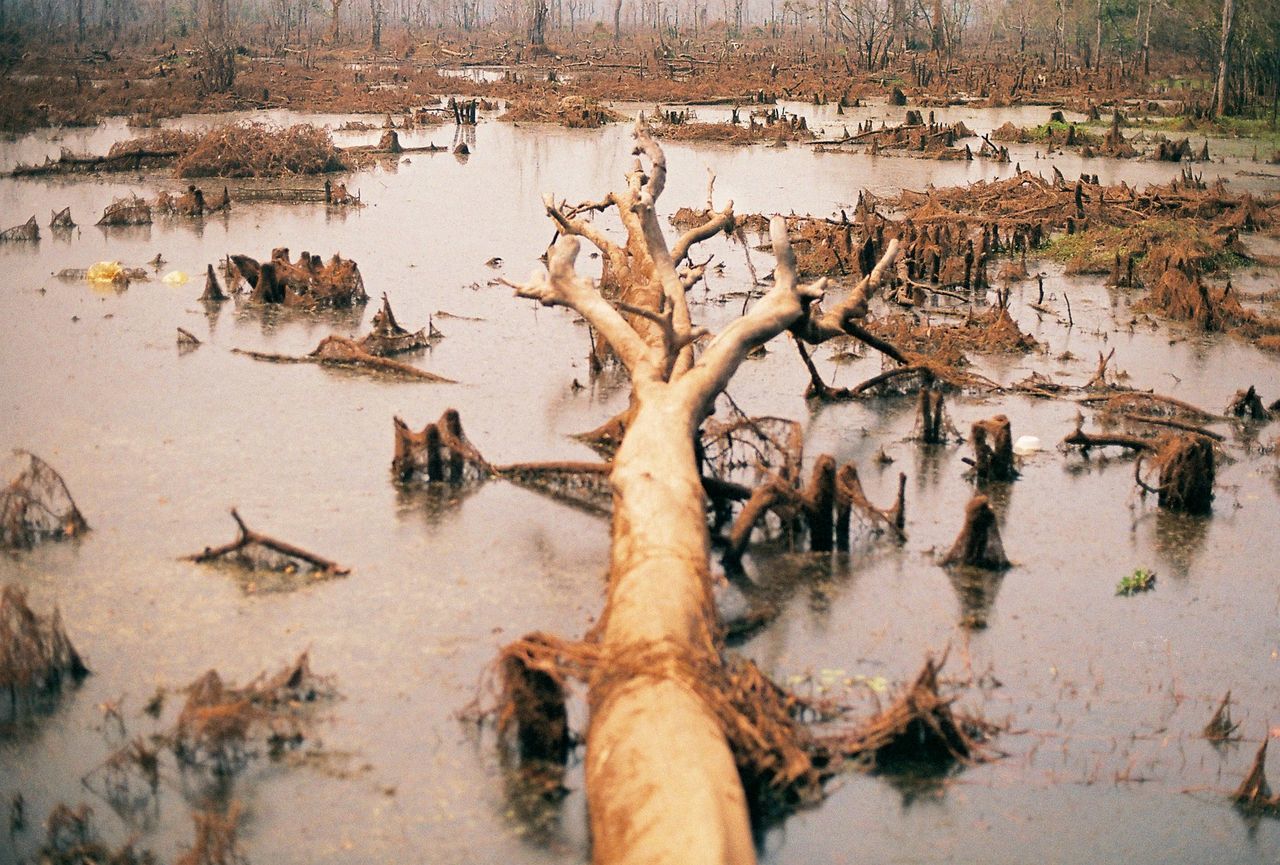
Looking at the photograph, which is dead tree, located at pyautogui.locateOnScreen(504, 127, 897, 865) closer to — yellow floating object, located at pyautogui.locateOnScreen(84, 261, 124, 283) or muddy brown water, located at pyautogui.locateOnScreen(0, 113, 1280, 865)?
muddy brown water, located at pyautogui.locateOnScreen(0, 113, 1280, 865)

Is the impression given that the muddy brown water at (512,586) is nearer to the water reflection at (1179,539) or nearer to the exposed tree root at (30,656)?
the water reflection at (1179,539)

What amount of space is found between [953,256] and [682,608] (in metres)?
10.4

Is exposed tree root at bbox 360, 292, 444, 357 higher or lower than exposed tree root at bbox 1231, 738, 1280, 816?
higher

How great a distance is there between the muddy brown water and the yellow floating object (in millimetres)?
240

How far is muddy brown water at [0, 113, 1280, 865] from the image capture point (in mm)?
4891

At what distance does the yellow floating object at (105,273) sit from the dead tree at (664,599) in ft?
19.9

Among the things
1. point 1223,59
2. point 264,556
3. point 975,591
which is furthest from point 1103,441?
point 1223,59

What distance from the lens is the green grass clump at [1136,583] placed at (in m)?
7.01

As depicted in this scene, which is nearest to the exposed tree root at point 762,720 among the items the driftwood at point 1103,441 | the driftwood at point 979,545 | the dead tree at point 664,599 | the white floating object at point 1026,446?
the dead tree at point 664,599

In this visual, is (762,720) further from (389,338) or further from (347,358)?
(389,338)

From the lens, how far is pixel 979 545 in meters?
7.11

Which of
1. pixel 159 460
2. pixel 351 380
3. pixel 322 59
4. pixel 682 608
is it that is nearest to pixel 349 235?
pixel 351 380

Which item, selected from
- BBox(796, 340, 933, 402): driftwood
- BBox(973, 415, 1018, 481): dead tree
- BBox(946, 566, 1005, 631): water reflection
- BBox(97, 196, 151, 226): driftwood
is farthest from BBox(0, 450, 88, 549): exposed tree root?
BBox(97, 196, 151, 226): driftwood

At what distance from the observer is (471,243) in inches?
635
